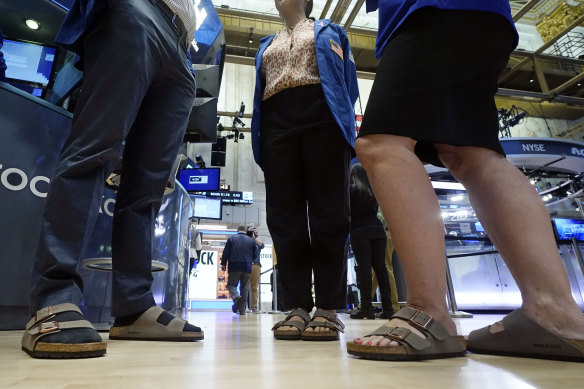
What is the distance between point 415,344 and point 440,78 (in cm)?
57

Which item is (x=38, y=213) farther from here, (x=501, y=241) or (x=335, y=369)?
(x=501, y=241)

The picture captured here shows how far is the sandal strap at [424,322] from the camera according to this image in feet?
2.32

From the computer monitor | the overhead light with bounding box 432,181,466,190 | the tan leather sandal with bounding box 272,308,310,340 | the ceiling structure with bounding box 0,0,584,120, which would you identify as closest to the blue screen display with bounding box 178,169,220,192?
the ceiling structure with bounding box 0,0,584,120

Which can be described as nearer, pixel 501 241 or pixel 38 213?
pixel 501 241

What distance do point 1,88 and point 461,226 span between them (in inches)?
238

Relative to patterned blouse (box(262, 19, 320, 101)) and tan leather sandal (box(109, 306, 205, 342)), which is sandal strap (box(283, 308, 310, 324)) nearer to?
tan leather sandal (box(109, 306, 205, 342))

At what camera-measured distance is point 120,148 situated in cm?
97

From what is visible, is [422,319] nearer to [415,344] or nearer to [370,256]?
[415,344]

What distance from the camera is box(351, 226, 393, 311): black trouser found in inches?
124

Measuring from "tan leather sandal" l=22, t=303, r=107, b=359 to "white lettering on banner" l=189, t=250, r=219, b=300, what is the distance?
9.34 metres

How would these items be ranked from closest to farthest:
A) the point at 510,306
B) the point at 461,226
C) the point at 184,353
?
the point at 184,353 → the point at 510,306 → the point at 461,226

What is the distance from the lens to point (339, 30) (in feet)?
5.23

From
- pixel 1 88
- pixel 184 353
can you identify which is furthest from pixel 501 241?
pixel 1 88

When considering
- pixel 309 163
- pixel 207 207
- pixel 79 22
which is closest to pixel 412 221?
pixel 309 163
